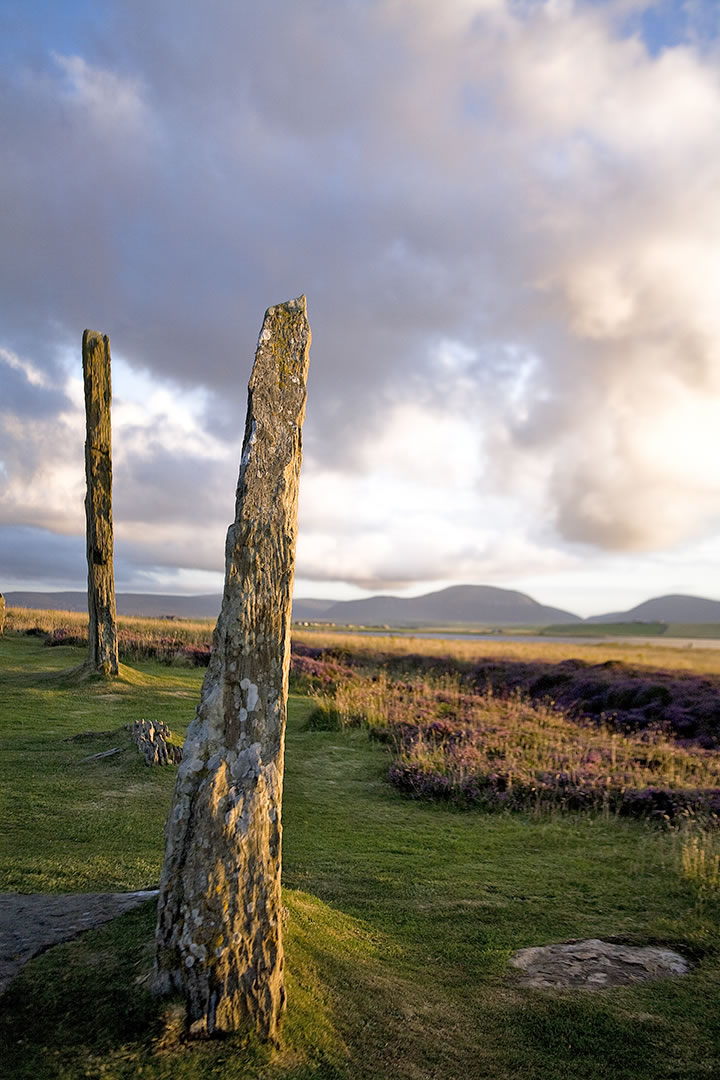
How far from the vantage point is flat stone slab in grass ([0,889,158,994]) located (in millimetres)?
4211

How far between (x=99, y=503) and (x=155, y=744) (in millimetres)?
8662

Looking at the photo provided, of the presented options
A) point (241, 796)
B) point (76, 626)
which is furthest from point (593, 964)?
point (76, 626)

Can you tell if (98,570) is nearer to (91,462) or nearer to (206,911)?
(91,462)

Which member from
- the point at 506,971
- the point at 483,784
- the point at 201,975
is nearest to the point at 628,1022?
the point at 506,971

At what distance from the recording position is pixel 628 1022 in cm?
479

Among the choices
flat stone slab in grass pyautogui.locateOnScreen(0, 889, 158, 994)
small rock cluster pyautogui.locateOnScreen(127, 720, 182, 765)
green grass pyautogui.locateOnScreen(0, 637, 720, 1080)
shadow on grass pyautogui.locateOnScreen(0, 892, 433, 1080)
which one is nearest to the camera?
shadow on grass pyautogui.locateOnScreen(0, 892, 433, 1080)

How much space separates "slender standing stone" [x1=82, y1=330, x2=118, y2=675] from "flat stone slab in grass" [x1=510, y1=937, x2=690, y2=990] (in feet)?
46.2

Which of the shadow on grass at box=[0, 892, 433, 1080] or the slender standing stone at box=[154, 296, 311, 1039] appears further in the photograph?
the slender standing stone at box=[154, 296, 311, 1039]

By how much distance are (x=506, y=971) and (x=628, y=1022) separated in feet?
3.21

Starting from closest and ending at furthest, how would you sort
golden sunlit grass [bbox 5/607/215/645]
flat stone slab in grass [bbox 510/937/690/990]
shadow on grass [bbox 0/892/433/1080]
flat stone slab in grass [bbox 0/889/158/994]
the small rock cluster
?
shadow on grass [bbox 0/892/433/1080]
flat stone slab in grass [bbox 0/889/158/994]
flat stone slab in grass [bbox 510/937/690/990]
the small rock cluster
golden sunlit grass [bbox 5/607/215/645]

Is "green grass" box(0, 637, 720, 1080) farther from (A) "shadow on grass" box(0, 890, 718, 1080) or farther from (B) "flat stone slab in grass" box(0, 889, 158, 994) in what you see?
(B) "flat stone slab in grass" box(0, 889, 158, 994)

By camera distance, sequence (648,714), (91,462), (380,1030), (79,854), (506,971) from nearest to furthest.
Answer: (380,1030)
(506,971)
(79,854)
(91,462)
(648,714)

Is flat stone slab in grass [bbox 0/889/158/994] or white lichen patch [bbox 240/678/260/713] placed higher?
white lichen patch [bbox 240/678/260/713]

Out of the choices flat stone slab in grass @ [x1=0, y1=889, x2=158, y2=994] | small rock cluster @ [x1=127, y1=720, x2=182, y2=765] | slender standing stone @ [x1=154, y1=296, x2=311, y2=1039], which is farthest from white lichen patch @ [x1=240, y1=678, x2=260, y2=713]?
small rock cluster @ [x1=127, y1=720, x2=182, y2=765]
